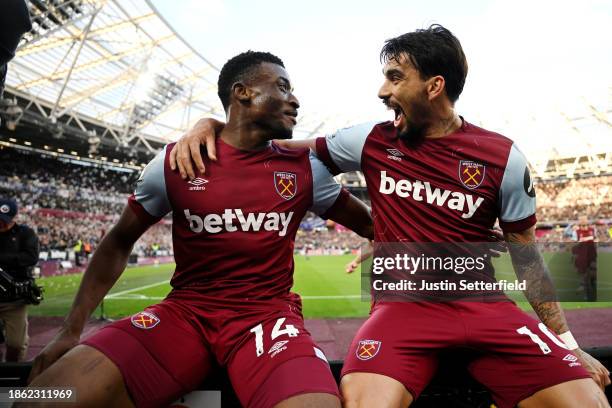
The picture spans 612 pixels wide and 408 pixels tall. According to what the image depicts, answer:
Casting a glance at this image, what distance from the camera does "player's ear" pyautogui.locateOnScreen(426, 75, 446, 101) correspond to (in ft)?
7.82

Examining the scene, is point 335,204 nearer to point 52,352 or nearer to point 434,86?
point 434,86

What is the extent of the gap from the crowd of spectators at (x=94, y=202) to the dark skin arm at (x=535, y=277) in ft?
87.3

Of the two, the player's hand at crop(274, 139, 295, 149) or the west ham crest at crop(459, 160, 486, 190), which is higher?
the player's hand at crop(274, 139, 295, 149)

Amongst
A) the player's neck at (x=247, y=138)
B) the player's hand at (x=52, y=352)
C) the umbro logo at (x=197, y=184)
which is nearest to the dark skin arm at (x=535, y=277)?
the player's neck at (x=247, y=138)

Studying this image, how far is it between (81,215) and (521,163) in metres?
38.5

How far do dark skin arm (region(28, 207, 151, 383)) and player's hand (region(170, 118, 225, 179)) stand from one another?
0.41 metres

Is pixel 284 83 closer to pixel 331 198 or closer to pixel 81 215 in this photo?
pixel 331 198

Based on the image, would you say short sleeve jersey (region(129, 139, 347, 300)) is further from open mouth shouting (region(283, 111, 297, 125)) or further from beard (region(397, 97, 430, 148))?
beard (region(397, 97, 430, 148))

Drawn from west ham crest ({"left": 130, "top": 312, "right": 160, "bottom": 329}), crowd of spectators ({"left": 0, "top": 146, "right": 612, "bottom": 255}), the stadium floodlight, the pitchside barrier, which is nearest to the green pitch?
the pitchside barrier

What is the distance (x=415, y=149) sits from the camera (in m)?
2.42

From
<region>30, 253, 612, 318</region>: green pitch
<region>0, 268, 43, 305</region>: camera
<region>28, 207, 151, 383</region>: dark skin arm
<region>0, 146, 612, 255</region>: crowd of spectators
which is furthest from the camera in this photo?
<region>0, 146, 612, 255</region>: crowd of spectators

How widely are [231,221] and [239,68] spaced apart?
1141 millimetres

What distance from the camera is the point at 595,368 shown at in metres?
1.96

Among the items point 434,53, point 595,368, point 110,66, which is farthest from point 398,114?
point 110,66
